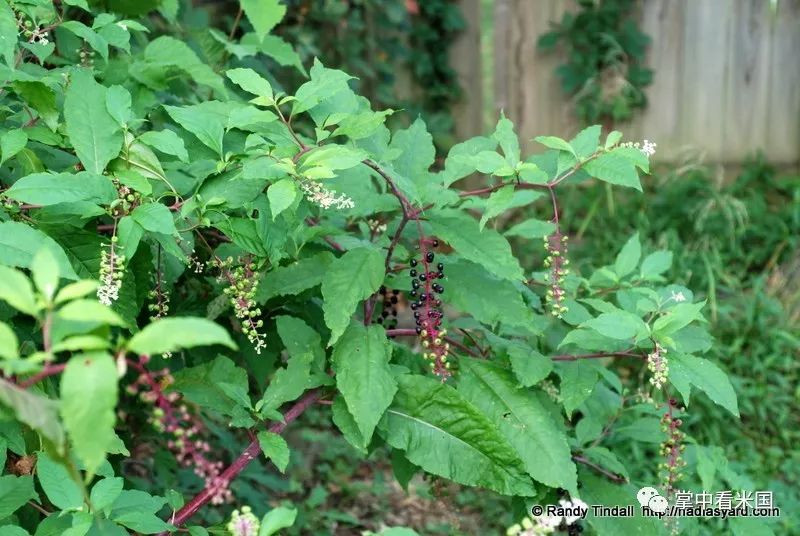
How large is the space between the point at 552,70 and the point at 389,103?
1140mm

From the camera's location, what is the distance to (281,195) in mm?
1465

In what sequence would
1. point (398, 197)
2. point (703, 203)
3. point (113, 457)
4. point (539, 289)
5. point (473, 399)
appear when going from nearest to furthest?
point (398, 197)
point (473, 399)
point (113, 457)
point (539, 289)
point (703, 203)

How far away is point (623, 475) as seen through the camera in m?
2.08

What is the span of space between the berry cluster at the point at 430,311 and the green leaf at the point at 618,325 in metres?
0.28

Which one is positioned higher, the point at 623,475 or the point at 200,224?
the point at 200,224

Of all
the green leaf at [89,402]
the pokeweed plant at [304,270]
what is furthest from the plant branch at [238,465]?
the green leaf at [89,402]

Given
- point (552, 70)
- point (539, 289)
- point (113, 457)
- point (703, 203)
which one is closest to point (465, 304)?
point (539, 289)

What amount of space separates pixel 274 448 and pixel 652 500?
877 mm

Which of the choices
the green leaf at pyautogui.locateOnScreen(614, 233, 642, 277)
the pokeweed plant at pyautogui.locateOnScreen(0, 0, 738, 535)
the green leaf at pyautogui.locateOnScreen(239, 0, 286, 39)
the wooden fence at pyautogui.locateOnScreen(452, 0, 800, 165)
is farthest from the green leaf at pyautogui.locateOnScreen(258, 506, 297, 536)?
the wooden fence at pyautogui.locateOnScreen(452, 0, 800, 165)

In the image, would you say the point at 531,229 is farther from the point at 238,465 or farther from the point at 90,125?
the point at 90,125

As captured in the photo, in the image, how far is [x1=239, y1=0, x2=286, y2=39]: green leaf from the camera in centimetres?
225

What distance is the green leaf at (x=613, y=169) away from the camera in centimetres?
162

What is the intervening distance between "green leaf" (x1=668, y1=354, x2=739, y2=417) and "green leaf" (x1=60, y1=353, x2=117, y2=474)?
1126 mm

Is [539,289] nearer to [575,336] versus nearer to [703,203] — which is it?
[575,336]
